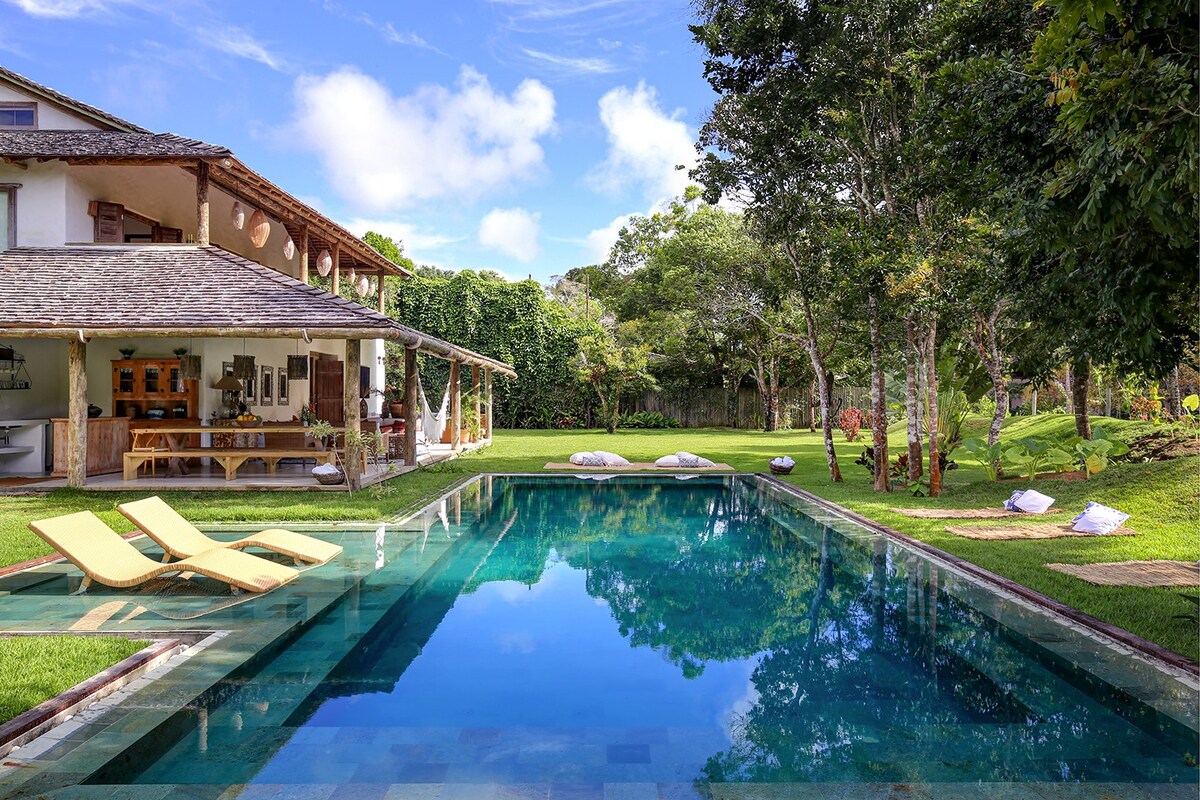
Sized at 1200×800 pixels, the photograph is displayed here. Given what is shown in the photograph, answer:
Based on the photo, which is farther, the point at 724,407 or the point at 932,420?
the point at 724,407

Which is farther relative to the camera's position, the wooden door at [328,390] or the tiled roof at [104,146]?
the wooden door at [328,390]

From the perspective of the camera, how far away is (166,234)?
17031 millimetres

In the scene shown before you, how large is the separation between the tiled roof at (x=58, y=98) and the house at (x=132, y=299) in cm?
3

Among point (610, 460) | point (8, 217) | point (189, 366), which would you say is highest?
point (8, 217)

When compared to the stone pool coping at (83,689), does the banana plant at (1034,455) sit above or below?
above

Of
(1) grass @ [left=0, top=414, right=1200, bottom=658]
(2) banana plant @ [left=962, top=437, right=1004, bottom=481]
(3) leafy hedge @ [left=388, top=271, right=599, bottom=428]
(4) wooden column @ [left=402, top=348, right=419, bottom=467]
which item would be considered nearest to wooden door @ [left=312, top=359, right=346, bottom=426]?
(1) grass @ [left=0, top=414, right=1200, bottom=658]

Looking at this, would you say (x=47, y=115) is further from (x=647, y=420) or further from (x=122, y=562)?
(x=647, y=420)

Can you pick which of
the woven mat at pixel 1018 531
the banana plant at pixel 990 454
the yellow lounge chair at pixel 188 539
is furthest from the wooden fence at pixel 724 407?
the yellow lounge chair at pixel 188 539

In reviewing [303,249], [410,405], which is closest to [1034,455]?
[410,405]

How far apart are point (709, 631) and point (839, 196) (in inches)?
398

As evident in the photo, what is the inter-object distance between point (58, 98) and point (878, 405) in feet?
53.4

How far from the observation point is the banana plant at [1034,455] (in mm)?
12984

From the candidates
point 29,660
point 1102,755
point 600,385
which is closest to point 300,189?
point 600,385

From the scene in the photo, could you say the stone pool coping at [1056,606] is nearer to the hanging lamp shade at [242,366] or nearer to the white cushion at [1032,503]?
the white cushion at [1032,503]
